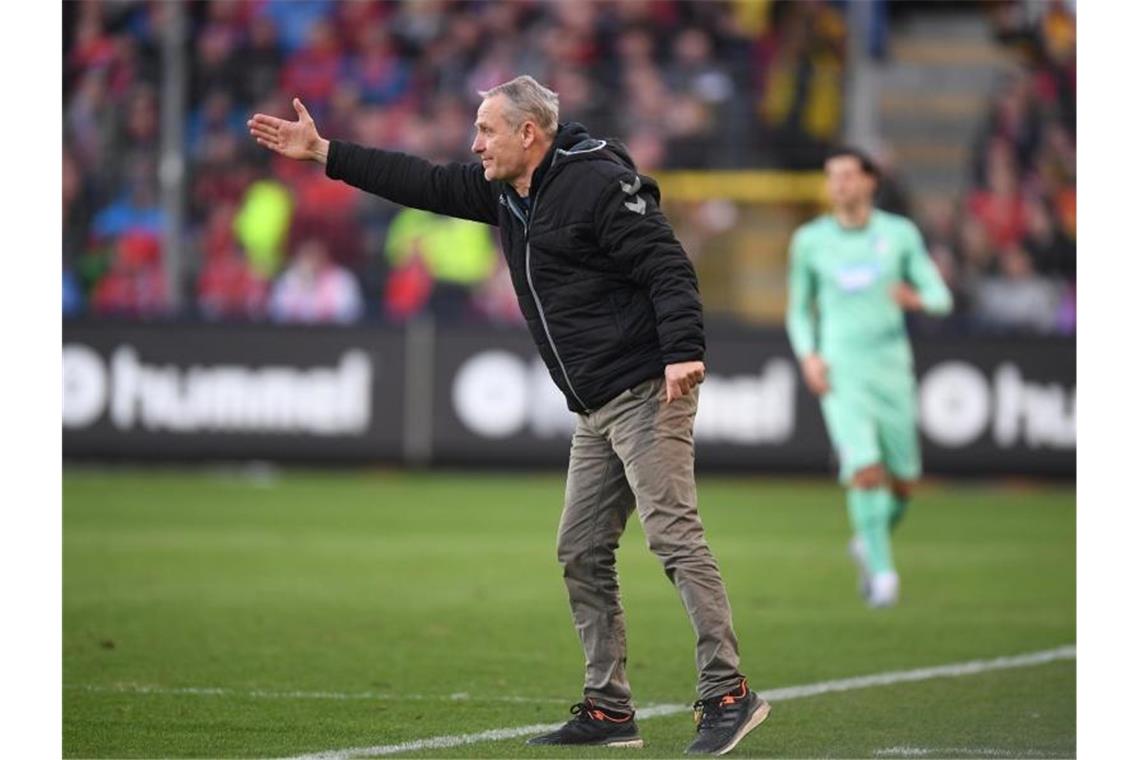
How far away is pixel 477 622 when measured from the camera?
11047 mm

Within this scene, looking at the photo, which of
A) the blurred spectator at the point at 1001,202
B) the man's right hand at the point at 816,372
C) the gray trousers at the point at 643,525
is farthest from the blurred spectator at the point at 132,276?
the gray trousers at the point at 643,525

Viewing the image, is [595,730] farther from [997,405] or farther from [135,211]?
[135,211]

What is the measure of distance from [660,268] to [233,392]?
14.4m

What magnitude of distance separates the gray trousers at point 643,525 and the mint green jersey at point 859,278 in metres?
5.29

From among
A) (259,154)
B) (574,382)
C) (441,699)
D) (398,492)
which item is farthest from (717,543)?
(259,154)

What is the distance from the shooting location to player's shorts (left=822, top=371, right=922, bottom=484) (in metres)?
12.5

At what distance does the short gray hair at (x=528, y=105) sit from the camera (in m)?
7.11

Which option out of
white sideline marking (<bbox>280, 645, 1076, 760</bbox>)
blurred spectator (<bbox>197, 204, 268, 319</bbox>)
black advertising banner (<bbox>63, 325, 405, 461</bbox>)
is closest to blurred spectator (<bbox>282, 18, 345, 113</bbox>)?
blurred spectator (<bbox>197, 204, 268, 319</bbox>)

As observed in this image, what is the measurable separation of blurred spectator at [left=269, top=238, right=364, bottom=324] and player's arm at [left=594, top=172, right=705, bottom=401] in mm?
15095

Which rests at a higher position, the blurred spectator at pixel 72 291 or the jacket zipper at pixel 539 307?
the blurred spectator at pixel 72 291

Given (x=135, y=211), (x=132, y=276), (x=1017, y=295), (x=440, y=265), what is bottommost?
(x=1017, y=295)

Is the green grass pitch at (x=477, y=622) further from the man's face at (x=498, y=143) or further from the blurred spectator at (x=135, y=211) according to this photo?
the blurred spectator at (x=135, y=211)

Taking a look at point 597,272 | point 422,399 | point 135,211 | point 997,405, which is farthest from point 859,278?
point 135,211
